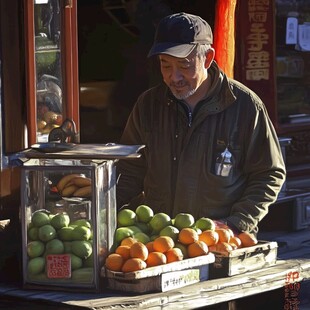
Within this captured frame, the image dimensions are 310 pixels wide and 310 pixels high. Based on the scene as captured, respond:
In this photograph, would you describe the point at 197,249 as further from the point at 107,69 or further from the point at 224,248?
the point at 107,69

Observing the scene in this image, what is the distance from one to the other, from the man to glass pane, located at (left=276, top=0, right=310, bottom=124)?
4.28 metres

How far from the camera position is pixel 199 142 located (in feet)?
18.4

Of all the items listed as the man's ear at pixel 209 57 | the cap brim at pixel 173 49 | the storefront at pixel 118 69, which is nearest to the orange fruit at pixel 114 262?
the cap brim at pixel 173 49

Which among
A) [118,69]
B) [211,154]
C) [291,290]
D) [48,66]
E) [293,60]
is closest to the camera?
[291,290]

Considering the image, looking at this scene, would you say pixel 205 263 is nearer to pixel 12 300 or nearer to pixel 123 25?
pixel 12 300

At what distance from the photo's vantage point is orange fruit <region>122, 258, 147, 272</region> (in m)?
4.82

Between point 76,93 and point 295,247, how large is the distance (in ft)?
8.60

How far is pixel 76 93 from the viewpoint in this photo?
7137mm

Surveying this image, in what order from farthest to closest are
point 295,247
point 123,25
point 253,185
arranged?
point 123,25 < point 295,247 < point 253,185

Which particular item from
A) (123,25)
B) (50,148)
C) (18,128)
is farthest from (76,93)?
(123,25)

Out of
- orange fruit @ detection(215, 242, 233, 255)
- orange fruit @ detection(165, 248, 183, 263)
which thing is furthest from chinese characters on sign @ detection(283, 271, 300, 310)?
orange fruit @ detection(165, 248, 183, 263)

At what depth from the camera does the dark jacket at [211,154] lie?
5.52m

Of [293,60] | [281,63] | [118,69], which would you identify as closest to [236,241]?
[281,63]

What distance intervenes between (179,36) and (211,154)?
1.94ft
